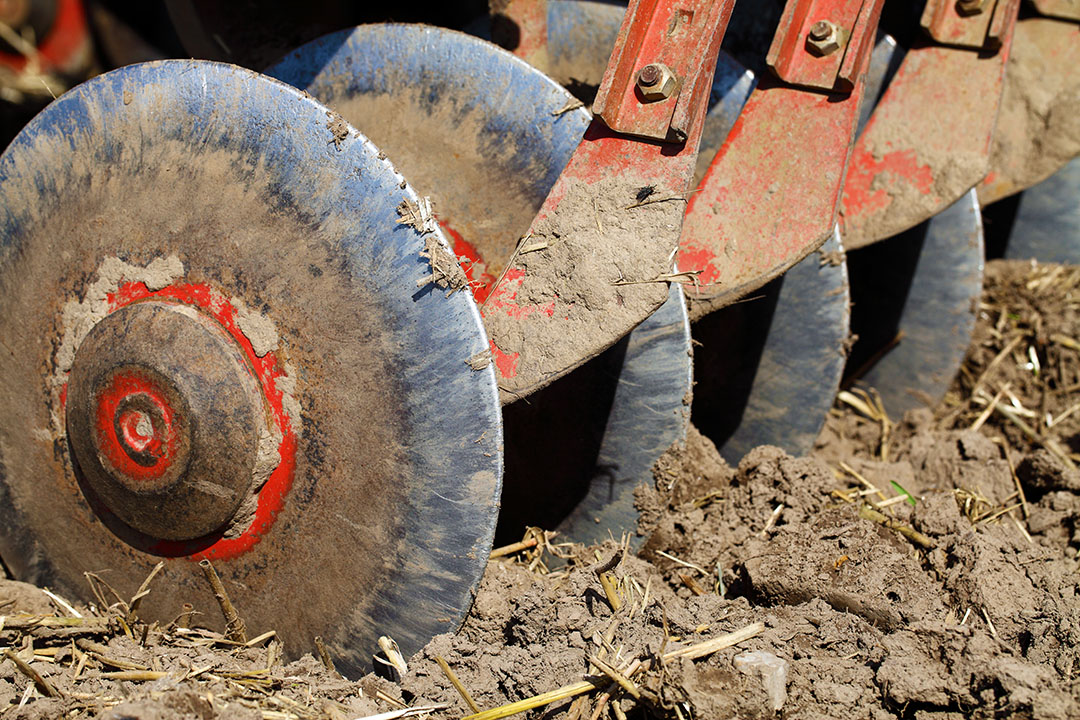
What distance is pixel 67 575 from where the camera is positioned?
7.04ft

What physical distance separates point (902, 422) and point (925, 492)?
60 centimetres

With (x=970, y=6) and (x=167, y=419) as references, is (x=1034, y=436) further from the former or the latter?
(x=167, y=419)

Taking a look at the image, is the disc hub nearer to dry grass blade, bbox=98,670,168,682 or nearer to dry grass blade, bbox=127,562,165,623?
dry grass blade, bbox=127,562,165,623

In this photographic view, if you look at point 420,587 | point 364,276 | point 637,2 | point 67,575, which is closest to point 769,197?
point 637,2

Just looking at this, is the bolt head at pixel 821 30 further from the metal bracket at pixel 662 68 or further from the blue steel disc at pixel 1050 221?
the blue steel disc at pixel 1050 221

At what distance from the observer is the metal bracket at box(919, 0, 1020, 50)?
2484 mm

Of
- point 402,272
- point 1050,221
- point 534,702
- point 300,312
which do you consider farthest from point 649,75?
point 1050,221

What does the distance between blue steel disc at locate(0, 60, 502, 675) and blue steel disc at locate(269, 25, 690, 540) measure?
0.57m

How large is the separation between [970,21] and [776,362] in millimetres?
1156

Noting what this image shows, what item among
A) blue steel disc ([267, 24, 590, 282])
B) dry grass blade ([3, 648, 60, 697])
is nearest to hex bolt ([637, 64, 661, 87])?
blue steel disc ([267, 24, 590, 282])

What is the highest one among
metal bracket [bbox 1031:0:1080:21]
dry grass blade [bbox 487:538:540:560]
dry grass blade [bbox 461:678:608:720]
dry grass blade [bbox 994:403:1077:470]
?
metal bracket [bbox 1031:0:1080:21]

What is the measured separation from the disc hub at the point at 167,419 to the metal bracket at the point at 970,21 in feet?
7.20

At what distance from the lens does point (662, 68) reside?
1770mm

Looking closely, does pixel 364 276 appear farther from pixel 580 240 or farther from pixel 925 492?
pixel 925 492
